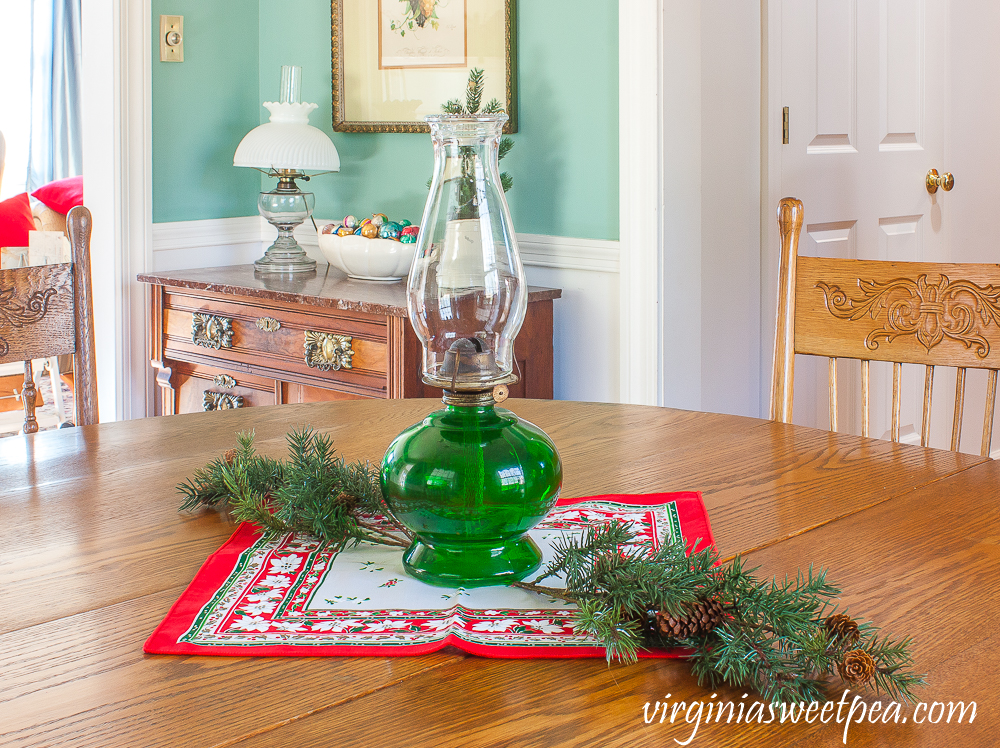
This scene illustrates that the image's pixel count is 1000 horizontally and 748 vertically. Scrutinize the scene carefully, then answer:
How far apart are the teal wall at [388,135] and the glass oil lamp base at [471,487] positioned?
5.10ft

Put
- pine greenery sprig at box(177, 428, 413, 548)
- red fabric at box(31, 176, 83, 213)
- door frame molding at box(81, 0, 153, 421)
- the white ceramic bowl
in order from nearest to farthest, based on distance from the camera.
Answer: pine greenery sprig at box(177, 428, 413, 548)
the white ceramic bowl
door frame molding at box(81, 0, 153, 421)
red fabric at box(31, 176, 83, 213)

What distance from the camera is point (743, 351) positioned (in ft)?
7.75

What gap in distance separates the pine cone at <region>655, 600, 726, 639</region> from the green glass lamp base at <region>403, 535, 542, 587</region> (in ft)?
0.47

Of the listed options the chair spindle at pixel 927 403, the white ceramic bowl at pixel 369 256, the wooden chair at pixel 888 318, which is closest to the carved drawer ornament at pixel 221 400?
the white ceramic bowl at pixel 369 256

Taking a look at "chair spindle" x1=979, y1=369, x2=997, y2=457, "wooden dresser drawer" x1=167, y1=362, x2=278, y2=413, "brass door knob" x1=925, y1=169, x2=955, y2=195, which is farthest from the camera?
"brass door knob" x1=925, y1=169, x2=955, y2=195

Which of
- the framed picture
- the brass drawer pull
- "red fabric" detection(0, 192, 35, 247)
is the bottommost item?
the brass drawer pull

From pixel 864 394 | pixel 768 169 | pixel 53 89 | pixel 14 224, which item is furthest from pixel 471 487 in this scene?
pixel 53 89

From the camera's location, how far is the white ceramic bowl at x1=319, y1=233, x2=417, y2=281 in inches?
89.0

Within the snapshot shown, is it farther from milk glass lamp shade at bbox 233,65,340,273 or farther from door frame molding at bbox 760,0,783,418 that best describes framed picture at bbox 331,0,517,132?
door frame molding at bbox 760,0,783,418

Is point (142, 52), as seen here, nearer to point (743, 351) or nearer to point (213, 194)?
point (213, 194)

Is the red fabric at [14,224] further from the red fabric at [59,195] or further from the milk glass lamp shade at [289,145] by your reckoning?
the milk glass lamp shade at [289,145]

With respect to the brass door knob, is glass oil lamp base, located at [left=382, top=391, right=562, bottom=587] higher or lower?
lower

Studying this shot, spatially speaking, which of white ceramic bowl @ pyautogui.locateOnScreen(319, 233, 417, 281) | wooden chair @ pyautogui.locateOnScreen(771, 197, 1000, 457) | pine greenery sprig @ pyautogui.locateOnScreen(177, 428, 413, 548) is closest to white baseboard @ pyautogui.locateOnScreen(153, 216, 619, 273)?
white ceramic bowl @ pyautogui.locateOnScreen(319, 233, 417, 281)

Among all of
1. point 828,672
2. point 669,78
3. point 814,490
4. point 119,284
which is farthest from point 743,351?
point 828,672
